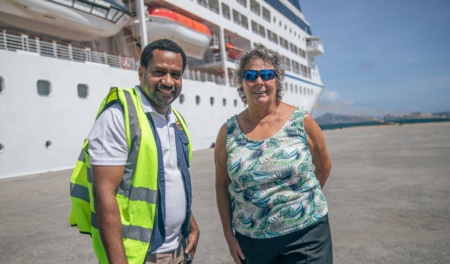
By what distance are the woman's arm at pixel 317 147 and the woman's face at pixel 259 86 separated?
29 centimetres

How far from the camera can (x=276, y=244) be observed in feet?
5.83

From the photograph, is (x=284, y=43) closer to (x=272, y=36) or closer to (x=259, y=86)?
(x=272, y=36)

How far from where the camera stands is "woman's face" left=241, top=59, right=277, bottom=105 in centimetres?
194

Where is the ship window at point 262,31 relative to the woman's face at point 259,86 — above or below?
above

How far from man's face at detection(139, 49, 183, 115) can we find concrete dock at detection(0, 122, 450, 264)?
2010mm

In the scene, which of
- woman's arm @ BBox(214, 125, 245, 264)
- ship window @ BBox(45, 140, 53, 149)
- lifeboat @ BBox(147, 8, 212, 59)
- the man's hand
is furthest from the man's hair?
lifeboat @ BBox(147, 8, 212, 59)

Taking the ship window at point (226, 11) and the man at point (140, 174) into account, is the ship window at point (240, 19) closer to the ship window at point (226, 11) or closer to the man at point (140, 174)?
the ship window at point (226, 11)

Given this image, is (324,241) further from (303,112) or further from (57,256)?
(57,256)

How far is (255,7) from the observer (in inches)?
1055

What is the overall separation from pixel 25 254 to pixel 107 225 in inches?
112

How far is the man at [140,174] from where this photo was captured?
4.76ft

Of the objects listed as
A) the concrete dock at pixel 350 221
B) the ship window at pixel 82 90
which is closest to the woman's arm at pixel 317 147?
the concrete dock at pixel 350 221

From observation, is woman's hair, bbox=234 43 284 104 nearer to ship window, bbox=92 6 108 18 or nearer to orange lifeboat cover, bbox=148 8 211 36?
ship window, bbox=92 6 108 18

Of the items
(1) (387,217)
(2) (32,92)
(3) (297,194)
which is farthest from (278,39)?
(3) (297,194)
